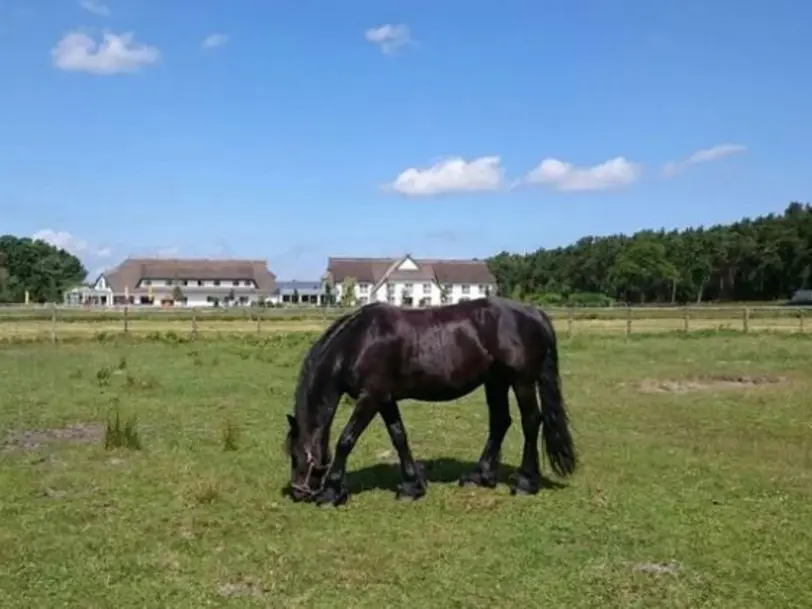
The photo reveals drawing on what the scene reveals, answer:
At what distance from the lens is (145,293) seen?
390 feet

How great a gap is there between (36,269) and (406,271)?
59249 mm

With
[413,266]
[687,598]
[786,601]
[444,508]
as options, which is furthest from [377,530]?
[413,266]

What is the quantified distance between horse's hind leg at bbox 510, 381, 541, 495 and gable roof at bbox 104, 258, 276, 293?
116 metres

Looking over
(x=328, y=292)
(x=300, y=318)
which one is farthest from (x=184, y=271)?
(x=300, y=318)

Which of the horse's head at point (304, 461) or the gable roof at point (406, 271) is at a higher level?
the gable roof at point (406, 271)

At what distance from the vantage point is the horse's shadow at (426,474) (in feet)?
28.6

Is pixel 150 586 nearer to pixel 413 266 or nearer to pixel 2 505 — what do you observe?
pixel 2 505

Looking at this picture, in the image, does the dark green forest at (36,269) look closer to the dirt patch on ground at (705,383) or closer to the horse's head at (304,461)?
the dirt patch on ground at (705,383)

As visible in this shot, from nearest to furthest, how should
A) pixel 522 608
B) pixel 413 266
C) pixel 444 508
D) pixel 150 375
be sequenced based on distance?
pixel 522 608
pixel 444 508
pixel 150 375
pixel 413 266

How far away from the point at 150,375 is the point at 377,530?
12.9 m

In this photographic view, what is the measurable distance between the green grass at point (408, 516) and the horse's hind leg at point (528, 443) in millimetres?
167

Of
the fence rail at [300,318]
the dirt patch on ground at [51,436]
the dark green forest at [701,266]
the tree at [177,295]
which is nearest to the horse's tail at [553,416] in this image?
the dirt patch on ground at [51,436]

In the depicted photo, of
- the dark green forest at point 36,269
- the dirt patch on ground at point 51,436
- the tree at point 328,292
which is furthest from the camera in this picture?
the dark green forest at point 36,269

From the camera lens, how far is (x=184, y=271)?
121500 millimetres
